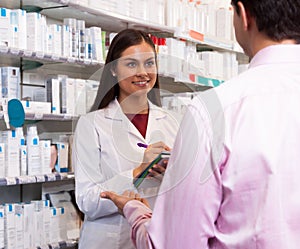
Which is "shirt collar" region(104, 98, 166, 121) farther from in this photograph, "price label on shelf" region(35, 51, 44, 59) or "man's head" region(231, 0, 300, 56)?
"price label on shelf" region(35, 51, 44, 59)

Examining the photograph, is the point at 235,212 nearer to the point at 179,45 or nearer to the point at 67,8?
the point at 67,8

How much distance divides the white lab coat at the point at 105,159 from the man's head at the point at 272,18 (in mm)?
921

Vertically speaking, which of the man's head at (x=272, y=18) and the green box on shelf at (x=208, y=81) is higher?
the man's head at (x=272, y=18)

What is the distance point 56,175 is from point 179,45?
180cm

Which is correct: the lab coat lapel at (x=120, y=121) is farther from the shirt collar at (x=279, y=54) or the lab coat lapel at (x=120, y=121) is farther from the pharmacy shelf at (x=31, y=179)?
the pharmacy shelf at (x=31, y=179)

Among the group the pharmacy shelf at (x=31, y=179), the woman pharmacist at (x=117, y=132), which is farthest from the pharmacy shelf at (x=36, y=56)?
the woman pharmacist at (x=117, y=132)

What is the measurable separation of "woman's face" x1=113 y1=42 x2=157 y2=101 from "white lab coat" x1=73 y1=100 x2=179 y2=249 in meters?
0.08

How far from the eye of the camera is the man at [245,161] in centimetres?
103

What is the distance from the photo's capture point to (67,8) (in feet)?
12.1

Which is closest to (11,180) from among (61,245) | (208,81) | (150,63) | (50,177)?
(50,177)

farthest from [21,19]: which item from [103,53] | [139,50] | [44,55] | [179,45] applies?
[179,45]

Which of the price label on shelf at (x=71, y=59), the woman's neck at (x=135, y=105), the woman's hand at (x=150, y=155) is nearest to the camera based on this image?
the woman's hand at (x=150, y=155)

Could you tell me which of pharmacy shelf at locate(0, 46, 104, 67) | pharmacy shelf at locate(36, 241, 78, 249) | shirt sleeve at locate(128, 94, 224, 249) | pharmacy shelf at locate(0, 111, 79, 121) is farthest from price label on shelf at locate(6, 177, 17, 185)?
shirt sleeve at locate(128, 94, 224, 249)

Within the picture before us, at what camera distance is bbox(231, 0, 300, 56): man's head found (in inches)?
41.6
